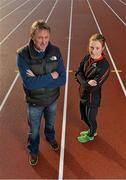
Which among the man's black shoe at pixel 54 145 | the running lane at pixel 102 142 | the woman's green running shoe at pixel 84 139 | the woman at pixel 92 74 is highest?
the woman at pixel 92 74

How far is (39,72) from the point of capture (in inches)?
174

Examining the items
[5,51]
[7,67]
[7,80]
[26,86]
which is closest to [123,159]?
[26,86]

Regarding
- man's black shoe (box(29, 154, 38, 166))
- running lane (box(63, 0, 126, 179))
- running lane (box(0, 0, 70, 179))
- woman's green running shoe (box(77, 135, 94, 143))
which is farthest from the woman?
man's black shoe (box(29, 154, 38, 166))

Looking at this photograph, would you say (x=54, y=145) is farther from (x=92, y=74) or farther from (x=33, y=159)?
(x=92, y=74)

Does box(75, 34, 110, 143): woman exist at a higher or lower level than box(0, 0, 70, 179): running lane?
higher

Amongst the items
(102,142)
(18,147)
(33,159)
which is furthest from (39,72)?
(102,142)

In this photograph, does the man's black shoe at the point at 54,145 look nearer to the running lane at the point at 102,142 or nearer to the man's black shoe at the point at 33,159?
the running lane at the point at 102,142

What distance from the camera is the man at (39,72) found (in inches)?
165

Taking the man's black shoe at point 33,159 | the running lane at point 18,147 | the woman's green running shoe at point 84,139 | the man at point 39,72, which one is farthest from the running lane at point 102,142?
the man at point 39,72

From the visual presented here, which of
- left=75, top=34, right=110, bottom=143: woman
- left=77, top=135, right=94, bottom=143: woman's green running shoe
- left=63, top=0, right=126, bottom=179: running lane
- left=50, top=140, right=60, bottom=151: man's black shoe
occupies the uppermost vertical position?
left=75, top=34, right=110, bottom=143: woman

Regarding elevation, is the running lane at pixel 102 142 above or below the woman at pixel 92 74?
below

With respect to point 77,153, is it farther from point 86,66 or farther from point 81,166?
point 86,66

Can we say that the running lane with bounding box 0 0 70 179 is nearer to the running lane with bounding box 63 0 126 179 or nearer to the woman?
the running lane with bounding box 63 0 126 179

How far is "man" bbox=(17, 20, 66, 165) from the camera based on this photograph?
4.18m
